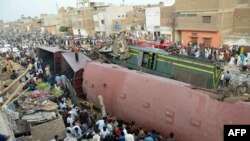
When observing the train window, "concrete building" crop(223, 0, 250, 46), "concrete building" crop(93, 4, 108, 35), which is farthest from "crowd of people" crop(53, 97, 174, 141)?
"concrete building" crop(93, 4, 108, 35)

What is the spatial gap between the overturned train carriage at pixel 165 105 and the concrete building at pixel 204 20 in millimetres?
17578

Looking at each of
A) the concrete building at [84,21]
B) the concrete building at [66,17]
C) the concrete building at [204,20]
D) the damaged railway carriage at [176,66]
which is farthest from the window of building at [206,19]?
the concrete building at [66,17]

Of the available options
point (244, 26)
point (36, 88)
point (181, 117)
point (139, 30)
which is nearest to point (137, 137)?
point (181, 117)

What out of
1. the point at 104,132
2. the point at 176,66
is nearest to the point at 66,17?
the point at 176,66

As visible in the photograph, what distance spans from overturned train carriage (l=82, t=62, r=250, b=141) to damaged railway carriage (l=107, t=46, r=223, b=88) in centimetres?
167

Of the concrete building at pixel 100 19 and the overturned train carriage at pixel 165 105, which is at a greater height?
the concrete building at pixel 100 19

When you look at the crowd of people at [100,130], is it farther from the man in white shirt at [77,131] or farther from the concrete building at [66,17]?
the concrete building at [66,17]

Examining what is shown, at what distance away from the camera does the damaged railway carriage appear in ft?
→ 34.6

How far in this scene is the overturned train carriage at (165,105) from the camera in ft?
24.2

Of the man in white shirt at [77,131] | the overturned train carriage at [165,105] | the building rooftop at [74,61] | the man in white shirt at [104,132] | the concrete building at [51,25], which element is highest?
the concrete building at [51,25]

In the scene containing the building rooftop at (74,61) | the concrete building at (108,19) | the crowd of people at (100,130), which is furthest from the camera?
the concrete building at (108,19)

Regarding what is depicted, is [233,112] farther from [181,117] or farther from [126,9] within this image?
[126,9]

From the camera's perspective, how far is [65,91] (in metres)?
14.3

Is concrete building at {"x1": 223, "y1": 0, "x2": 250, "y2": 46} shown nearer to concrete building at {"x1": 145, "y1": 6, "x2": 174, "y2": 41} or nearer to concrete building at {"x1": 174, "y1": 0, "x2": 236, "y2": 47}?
concrete building at {"x1": 174, "y1": 0, "x2": 236, "y2": 47}
